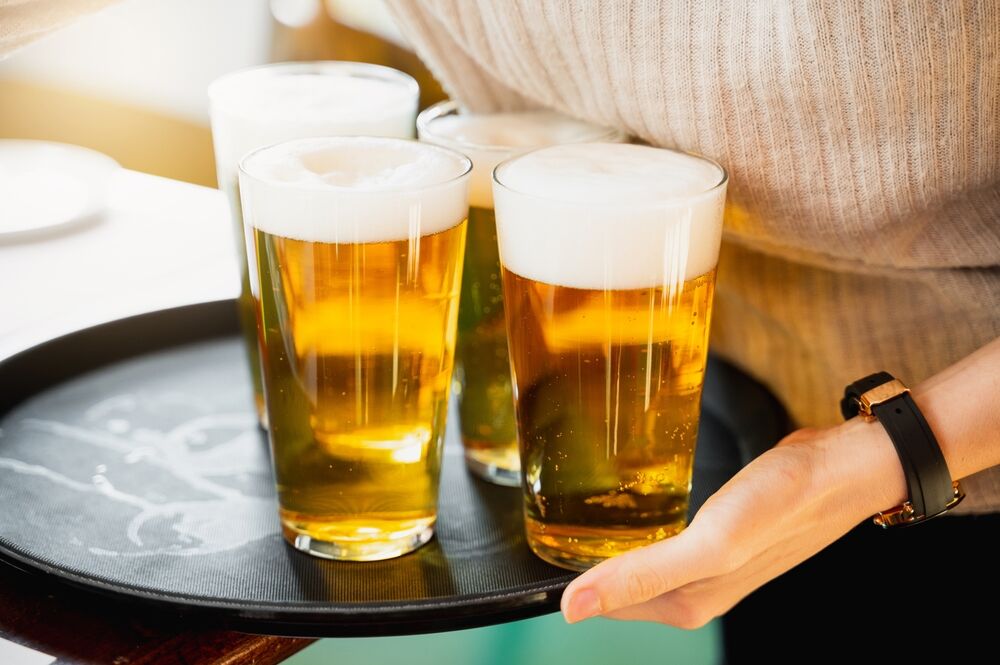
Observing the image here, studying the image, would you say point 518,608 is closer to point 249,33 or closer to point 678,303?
point 678,303

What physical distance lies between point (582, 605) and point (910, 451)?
0.25 metres

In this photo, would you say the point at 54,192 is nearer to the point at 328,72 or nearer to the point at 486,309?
the point at 328,72

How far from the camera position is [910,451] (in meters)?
0.68

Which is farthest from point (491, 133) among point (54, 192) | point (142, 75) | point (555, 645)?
point (142, 75)

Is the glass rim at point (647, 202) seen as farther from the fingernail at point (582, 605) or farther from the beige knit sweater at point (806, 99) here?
the fingernail at point (582, 605)

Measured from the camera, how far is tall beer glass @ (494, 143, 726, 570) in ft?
1.86

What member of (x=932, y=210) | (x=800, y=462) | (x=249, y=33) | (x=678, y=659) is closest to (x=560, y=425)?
(x=800, y=462)

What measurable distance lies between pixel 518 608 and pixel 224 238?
823mm

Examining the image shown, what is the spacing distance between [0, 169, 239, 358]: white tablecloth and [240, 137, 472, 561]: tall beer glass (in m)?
0.38

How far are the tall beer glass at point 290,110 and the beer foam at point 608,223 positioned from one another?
17cm

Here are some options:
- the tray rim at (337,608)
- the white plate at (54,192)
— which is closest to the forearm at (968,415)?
the tray rim at (337,608)

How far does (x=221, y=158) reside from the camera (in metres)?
0.78

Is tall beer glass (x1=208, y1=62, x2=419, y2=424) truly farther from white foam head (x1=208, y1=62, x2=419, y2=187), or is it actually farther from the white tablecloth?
the white tablecloth

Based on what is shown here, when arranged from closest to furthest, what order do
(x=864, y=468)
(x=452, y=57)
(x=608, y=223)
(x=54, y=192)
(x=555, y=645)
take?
1. (x=608, y=223)
2. (x=864, y=468)
3. (x=452, y=57)
4. (x=555, y=645)
5. (x=54, y=192)
